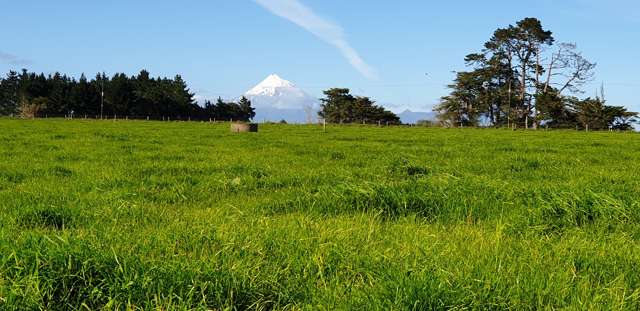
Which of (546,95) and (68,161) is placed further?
(546,95)

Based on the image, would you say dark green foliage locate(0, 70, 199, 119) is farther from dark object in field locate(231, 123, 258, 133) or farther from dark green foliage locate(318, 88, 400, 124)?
dark object in field locate(231, 123, 258, 133)

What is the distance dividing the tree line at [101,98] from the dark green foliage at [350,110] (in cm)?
3459

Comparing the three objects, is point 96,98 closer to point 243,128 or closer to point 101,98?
point 101,98

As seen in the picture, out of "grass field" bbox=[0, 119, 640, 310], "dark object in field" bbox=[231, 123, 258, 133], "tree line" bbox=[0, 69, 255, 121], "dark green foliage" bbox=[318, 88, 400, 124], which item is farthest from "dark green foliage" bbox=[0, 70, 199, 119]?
"grass field" bbox=[0, 119, 640, 310]

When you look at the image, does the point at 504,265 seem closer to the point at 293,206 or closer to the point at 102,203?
the point at 293,206

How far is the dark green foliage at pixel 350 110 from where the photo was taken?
323 ft

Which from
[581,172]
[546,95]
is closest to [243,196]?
[581,172]

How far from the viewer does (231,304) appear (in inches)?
116

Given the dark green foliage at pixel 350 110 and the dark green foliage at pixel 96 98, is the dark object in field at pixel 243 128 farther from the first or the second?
the dark green foliage at pixel 96 98

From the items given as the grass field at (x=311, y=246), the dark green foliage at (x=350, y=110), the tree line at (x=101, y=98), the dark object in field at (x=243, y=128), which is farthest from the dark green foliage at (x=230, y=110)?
the grass field at (x=311, y=246)

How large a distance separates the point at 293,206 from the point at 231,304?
11.0 feet

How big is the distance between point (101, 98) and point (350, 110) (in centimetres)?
5613

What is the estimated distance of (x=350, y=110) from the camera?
10244cm

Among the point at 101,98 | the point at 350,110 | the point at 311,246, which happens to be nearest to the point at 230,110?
the point at 101,98
